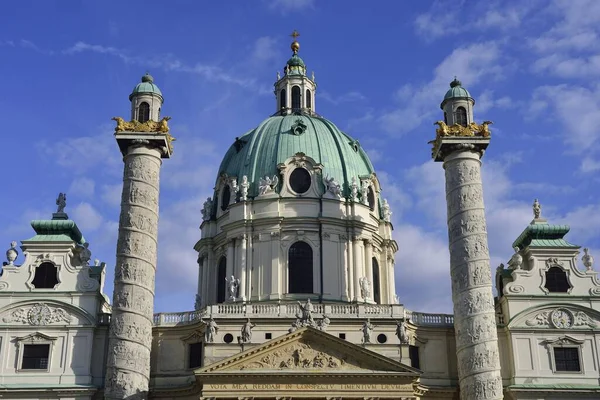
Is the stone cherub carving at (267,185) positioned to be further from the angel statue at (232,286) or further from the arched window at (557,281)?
the arched window at (557,281)

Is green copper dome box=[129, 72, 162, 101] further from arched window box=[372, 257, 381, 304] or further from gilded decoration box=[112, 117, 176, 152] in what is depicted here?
arched window box=[372, 257, 381, 304]

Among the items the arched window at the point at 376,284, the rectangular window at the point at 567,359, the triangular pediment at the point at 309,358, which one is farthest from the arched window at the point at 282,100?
the rectangular window at the point at 567,359

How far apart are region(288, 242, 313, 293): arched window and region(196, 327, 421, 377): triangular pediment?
8.16 metres

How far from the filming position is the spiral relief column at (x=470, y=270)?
3988 centimetres

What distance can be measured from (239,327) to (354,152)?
53.3 feet

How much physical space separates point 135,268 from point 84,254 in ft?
16.9

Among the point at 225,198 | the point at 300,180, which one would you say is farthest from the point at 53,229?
the point at 300,180

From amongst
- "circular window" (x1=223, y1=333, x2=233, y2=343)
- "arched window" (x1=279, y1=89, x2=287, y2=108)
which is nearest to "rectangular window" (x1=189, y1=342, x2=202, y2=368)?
"circular window" (x1=223, y1=333, x2=233, y2=343)

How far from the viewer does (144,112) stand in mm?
45094

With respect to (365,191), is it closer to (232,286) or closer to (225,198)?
(225,198)

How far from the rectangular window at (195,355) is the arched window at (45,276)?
756 cm

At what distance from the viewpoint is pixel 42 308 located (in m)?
42.2

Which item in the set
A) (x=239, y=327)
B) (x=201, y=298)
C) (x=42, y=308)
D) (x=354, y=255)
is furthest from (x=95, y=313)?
(x=354, y=255)

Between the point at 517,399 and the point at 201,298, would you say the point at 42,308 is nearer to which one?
the point at 201,298
